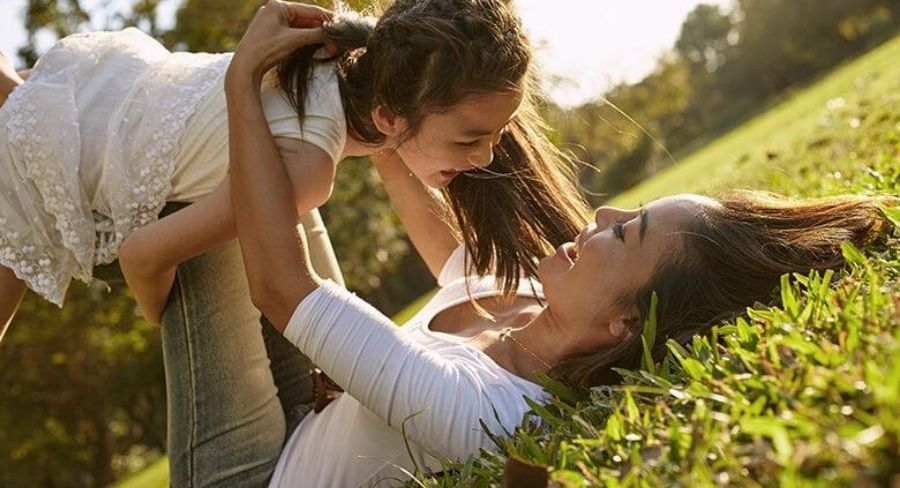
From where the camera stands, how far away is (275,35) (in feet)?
11.7

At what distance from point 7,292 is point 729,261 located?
8.71ft

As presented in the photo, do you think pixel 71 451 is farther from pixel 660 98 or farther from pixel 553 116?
pixel 660 98

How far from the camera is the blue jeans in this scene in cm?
353

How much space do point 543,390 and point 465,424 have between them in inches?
11.2

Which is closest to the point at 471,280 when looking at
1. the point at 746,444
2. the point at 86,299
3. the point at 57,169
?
the point at 57,169

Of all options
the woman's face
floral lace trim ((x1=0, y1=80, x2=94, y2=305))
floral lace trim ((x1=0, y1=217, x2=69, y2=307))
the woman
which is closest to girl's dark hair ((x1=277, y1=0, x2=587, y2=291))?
the woman

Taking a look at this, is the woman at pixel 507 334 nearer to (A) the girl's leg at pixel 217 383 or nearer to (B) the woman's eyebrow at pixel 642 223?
(B) the woman's eyebrow at pixel 642 223

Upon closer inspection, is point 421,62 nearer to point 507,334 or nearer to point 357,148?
point 357,148

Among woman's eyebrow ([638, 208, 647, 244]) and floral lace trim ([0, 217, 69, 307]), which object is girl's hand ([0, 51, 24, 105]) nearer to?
floral lace trim ([0, 217, 69, 307])

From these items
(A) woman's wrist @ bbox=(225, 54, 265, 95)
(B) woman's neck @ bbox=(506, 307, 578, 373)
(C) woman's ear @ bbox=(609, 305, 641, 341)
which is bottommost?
(B) woman's neck @ bbox=(506, 307, 578, 373)

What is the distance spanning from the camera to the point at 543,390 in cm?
303

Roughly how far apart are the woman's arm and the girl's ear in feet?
1.70

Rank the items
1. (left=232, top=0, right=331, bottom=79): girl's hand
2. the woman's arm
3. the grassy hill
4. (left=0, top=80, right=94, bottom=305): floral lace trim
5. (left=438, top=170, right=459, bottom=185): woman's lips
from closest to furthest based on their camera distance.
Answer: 1. the grassy hill
2. (left=232, top=0, right=331, bottom=79): girl's hand
3. (left=0, top=80, right=94, bottom=305): floral lace trim
4. (left=438, top=170, right=459, bottom=185): woman's lips
5. the woman's arm

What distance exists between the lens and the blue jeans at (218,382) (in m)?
3.53
